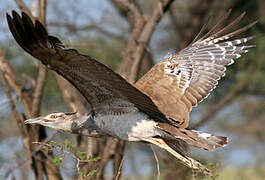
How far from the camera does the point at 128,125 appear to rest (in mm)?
3762

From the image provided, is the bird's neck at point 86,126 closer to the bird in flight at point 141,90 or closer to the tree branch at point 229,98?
the bird in flight at point 141,90

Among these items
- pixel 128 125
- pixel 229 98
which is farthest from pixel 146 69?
pixel 128 125

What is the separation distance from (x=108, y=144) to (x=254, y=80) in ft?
14.1

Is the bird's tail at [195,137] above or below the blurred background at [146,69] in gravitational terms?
below

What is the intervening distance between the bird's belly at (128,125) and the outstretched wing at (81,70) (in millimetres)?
66

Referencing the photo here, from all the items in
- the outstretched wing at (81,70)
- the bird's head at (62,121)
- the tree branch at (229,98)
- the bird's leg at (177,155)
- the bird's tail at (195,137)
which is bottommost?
the bird's leg at (177,155)

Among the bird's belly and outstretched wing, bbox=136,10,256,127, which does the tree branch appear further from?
the bird's belly

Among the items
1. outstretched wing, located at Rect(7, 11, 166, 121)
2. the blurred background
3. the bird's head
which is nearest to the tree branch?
the blurred background

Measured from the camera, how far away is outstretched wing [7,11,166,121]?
303cm

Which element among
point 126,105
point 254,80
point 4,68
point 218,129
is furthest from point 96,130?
point 218,129

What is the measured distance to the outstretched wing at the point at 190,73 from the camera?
4.04 m

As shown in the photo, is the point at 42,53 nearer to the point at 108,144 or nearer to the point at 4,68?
the point at 4,68

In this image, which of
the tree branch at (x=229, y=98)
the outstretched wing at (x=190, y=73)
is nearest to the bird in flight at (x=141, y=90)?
the outstretched wing at (x=190, y=73)

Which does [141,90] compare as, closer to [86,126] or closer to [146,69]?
[86,126]
